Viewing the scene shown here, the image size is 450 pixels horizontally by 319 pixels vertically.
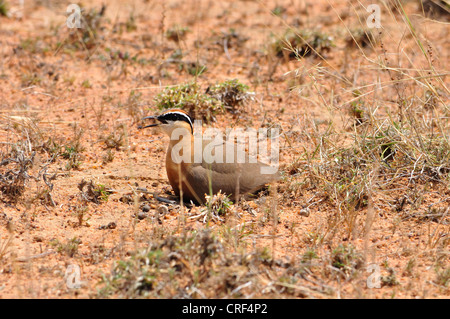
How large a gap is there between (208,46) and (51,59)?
2.29 m

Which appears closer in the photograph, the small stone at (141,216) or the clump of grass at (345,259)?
the clump of grass at (345,259)

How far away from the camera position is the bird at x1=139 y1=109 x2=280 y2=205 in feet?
17.3

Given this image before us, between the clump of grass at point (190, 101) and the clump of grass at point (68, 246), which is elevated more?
the clump of grass at point (190, 101)

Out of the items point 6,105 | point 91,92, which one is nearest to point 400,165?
point 91,92

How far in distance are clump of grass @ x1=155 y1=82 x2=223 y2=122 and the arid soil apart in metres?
0.15

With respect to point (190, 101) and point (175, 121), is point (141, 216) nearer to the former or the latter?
point (175, 121)

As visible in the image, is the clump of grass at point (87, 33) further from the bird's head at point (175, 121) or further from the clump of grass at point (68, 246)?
the clump of grass at point (68, 246)

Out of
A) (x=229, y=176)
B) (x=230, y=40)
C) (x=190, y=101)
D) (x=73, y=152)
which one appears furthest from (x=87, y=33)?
(x=229, y=176)

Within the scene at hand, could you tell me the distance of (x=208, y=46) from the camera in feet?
27.8

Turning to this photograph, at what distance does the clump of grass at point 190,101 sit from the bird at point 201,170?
3.03ft

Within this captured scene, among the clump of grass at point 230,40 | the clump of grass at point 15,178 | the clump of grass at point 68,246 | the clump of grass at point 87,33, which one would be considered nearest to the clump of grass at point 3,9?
the clump of grass at point 87,33

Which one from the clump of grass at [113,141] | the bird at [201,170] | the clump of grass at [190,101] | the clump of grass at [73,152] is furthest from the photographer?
the clump of grass at [190,101]

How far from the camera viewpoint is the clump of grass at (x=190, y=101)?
6.50 m

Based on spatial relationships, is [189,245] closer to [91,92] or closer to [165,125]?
[165,125]
